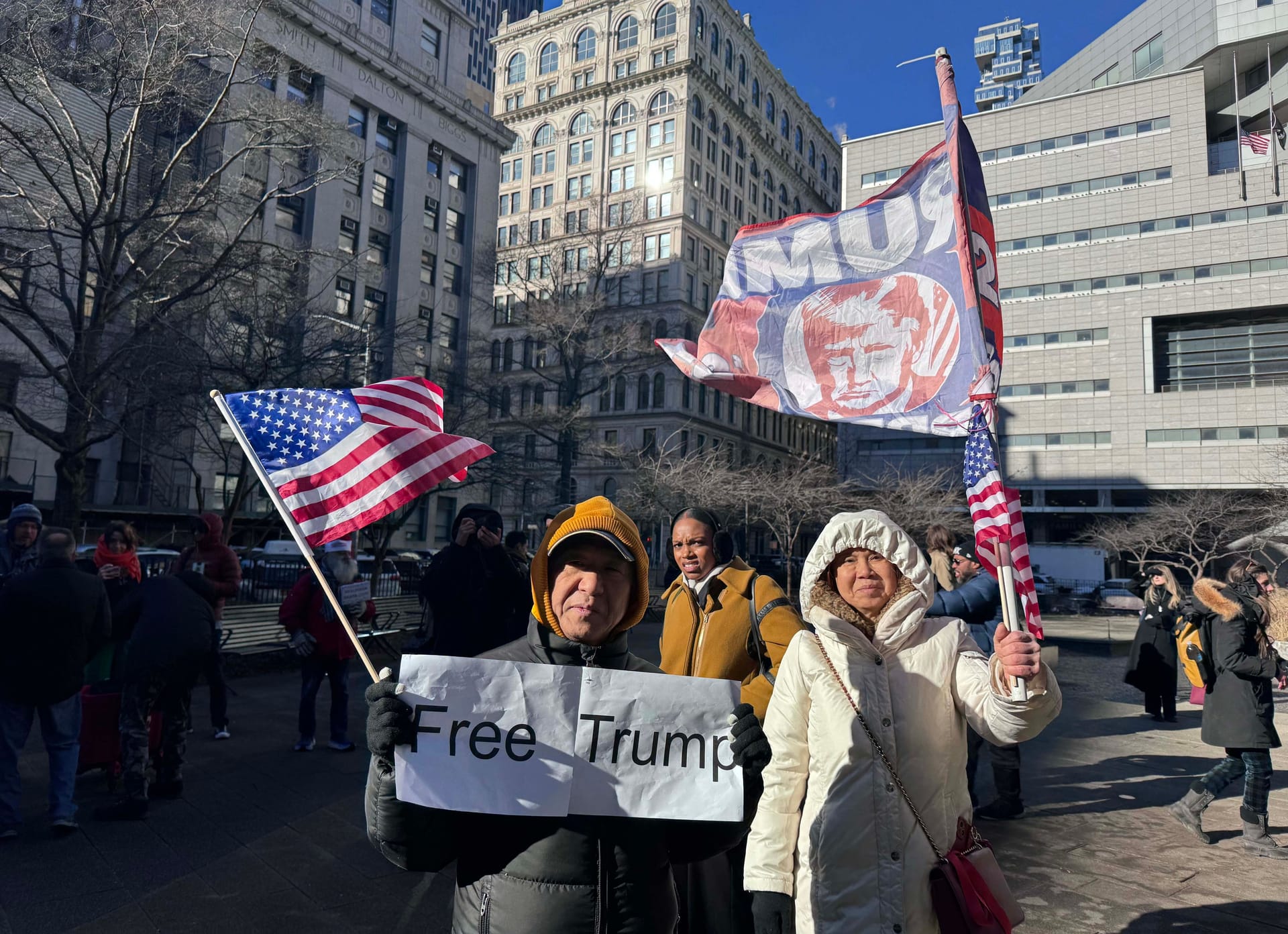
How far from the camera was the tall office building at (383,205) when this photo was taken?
35531 millimetres

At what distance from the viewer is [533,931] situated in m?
2.01

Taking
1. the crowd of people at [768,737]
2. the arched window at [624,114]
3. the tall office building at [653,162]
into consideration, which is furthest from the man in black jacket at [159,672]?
the arched window at [624,114]

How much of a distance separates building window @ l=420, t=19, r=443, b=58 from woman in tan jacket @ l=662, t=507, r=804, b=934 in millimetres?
51446

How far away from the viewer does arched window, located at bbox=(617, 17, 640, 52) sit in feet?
236

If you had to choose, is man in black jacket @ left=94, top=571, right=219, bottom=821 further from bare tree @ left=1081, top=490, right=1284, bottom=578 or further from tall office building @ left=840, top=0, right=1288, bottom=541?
tall office building @ left=840, top=0, right=1288, bottom=541

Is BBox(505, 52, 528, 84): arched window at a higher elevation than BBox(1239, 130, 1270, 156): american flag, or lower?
higher

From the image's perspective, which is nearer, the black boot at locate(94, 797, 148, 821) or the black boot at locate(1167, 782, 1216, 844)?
the black boot at locate(94, 797, 148, 821)

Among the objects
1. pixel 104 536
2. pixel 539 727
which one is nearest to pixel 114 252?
pixel 104 536

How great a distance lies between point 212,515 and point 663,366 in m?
53.3

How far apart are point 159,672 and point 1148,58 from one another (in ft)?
242

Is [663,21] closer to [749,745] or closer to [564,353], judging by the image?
[564,353]

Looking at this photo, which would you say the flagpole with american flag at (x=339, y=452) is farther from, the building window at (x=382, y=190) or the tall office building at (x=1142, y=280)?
the tall office building at (x=1142, y=280)

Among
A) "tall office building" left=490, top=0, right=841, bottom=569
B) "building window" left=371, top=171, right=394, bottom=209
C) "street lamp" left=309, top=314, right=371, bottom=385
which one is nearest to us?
"street lamp" left=309, top=314, right=371, bottom=385

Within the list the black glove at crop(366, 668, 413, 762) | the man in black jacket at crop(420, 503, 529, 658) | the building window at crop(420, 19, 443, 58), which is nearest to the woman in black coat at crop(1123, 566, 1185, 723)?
the man in black jacket at crop(420, 503, 529, 658)
